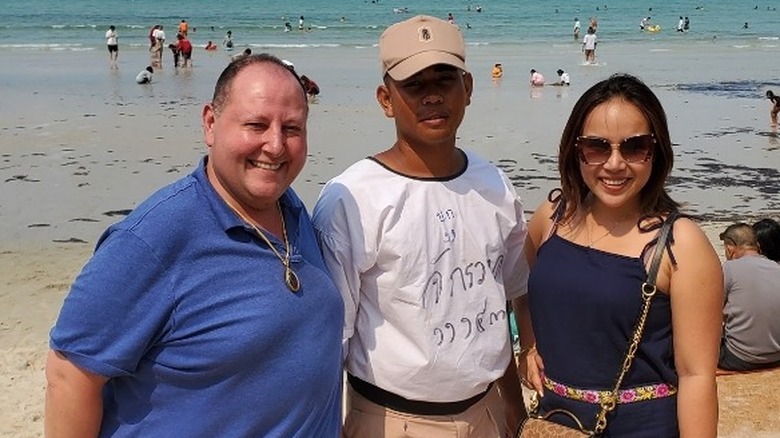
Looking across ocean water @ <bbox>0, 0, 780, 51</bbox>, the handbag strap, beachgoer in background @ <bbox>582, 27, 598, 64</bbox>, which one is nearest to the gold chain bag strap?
the handbag strap

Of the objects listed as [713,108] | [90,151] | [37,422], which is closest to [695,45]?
[713,108]

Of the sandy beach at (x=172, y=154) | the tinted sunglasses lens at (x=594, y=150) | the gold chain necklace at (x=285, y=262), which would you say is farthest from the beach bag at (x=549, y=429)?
the sandy beach at (x=172, y=154)

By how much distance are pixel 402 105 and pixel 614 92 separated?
2.34 ft

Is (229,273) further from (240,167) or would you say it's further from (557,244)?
(557,244)

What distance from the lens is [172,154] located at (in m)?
14.5

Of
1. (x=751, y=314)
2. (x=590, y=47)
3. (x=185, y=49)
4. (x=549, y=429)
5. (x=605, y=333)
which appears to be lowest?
(x=185, y=49)

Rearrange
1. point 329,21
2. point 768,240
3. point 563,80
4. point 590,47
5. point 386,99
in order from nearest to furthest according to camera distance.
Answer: point 386,99
point 768,240
point 563,80
point 590,47
point 329,21

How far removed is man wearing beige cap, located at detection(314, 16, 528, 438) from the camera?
2.86 meters

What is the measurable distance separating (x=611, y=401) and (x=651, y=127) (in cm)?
89

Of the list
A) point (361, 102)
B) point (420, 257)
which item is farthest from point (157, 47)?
point (420, 257)

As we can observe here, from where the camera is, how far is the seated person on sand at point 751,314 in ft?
21.2

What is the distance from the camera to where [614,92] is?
2793mm

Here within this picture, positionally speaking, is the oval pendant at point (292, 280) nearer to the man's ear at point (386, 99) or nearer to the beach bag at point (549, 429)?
the man's ear at point (386, 99)

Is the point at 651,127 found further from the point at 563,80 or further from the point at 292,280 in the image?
the point at 563,80
